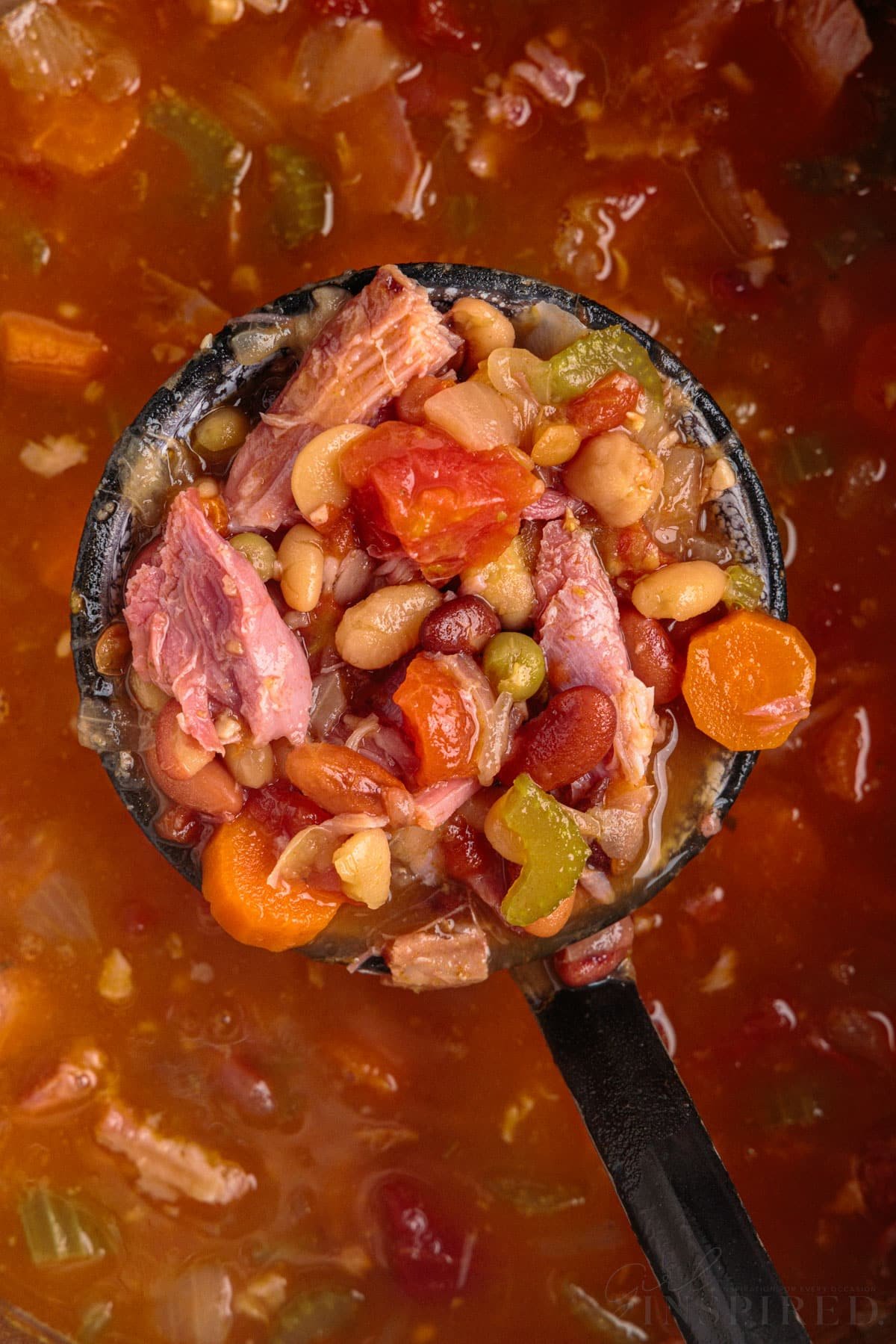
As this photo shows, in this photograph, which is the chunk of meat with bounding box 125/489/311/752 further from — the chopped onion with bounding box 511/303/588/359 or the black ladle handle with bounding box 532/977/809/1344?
the black ladle handle with bounding box 532/977/809/1344

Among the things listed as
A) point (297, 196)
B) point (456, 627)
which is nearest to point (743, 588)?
point (456, 627)

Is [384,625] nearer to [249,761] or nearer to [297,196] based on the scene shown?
[249,761]

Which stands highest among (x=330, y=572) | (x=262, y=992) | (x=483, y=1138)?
(x=330, y=572)

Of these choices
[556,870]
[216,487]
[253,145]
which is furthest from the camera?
[253,145]

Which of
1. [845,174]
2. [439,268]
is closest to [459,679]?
[439,268]

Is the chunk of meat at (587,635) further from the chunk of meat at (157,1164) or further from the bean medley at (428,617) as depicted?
the chunk of meat at (157,1164)

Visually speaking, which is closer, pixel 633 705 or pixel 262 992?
pixel 633 705

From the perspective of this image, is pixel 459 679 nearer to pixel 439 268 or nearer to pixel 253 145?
pixel 439 268
